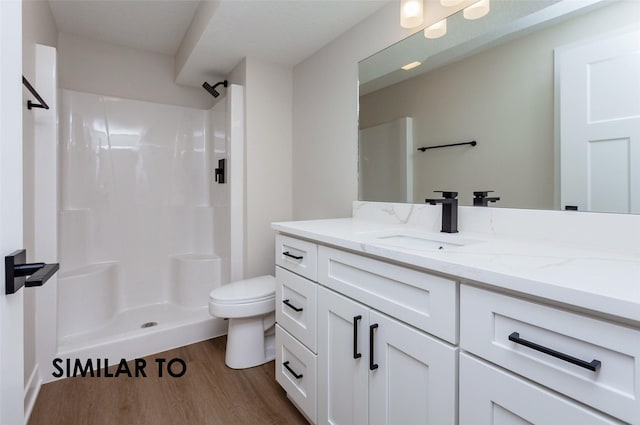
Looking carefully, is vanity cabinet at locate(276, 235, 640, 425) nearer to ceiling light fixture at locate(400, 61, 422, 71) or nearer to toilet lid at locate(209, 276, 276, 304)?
toilet lid at locate(209, 276, 276, 304)

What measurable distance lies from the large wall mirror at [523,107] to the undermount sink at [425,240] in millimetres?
244

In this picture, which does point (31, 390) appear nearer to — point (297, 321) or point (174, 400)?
point (174, 400)

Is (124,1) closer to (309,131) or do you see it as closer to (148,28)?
(148,28)

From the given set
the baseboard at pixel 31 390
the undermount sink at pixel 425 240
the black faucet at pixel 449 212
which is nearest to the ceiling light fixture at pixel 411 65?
the black faucet at pixel 449 212

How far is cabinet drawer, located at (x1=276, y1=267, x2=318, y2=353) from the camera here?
133cm

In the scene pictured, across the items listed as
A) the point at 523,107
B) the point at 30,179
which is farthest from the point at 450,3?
the point at 30,179

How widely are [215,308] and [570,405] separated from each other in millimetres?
1706

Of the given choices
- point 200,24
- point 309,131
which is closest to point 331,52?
point 309,131

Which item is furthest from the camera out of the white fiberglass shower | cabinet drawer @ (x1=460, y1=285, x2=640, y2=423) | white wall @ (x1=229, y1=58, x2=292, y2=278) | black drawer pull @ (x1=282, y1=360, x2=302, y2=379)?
white wall @ (x1=229, y1=58, x2=292, y2=278)

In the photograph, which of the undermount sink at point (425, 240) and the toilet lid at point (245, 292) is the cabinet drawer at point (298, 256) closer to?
the undermount sink at point (425, 240)

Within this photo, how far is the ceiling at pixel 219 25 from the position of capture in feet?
5.79

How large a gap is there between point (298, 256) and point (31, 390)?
153 centimetres

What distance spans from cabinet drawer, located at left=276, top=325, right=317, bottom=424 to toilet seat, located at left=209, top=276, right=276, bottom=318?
33cm

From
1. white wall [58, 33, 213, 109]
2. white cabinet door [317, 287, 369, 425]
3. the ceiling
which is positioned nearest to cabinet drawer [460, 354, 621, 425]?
white cabinet door [317, 287, 369, 425]
